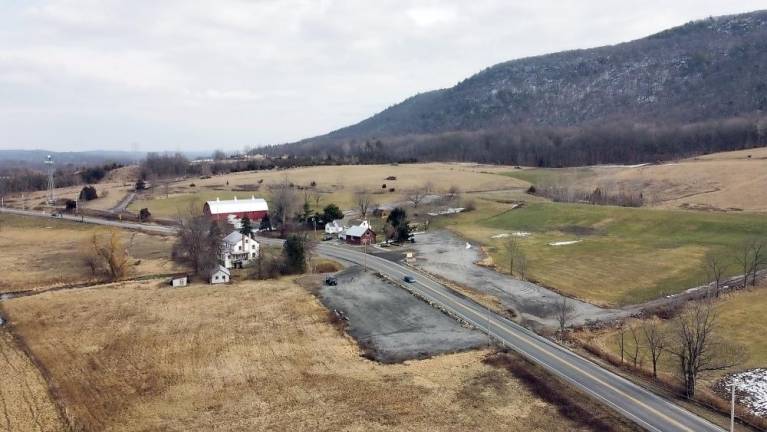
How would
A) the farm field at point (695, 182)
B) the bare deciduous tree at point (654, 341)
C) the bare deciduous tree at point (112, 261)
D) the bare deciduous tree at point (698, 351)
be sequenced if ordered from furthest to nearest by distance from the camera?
the farm field at point (695, 182)
the bare deciduous tree at point (112, 261)
the bare deciduous tree at point (654, 341)
the bare deciduous tree at point (698, 351)

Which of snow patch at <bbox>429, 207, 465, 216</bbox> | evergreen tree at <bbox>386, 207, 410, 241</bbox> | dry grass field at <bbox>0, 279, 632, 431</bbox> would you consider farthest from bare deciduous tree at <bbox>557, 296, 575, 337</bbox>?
snow patch at <bbox>429, 207, 465, 216</bbox>

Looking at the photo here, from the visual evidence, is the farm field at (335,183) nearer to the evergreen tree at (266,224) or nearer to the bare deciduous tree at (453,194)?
the bare deciduous tree at (453,194)

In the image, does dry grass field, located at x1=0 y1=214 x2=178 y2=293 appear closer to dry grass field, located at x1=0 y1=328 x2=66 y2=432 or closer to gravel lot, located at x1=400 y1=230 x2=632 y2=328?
dry grass field, located at x1=0 y1=328 x2=66 y2=432

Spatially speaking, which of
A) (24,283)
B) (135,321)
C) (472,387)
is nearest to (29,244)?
(24,283)

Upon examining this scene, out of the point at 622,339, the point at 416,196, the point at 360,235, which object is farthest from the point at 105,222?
the point at 622,339

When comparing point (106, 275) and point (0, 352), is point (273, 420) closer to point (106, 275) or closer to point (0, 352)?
point (0, 352)

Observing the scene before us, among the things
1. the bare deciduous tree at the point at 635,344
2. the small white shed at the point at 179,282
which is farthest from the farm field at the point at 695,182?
the small white shed at the point at 179,282
